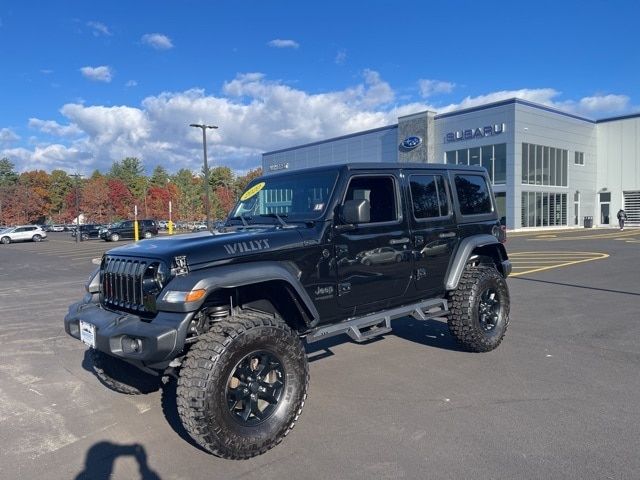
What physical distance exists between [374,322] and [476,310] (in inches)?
59.2

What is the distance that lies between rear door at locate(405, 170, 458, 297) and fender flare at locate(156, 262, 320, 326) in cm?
153

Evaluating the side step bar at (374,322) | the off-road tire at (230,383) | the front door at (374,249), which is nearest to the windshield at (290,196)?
the front door at (374,249)

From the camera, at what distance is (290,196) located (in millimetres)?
4844

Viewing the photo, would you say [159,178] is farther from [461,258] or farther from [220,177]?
[461,258]

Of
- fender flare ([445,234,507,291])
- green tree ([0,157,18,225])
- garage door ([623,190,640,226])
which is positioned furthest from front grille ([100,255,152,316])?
green tree ([0,157,18,225])

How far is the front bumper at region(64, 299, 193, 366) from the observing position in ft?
10.9

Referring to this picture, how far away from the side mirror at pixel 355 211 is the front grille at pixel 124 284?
162 cm

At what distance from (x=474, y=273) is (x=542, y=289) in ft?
17.1

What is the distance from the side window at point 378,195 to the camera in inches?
Result: 186

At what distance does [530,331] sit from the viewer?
266 inches

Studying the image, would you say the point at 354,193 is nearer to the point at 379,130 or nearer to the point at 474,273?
the point at 474,273

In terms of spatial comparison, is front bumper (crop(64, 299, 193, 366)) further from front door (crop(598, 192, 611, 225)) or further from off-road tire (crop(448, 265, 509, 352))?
front door (crop(598, 192, 611, 225))

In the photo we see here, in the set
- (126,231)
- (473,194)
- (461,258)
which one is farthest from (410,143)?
(461,258)

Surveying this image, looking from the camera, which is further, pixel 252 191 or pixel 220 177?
pixel 220 177
